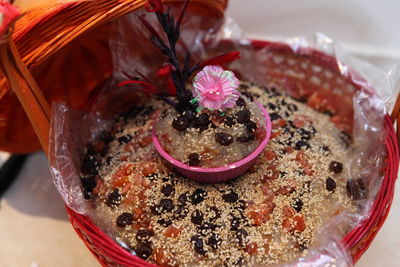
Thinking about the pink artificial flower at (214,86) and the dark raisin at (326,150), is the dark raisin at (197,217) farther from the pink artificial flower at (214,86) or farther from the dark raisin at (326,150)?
the dark raisin at (326,150)

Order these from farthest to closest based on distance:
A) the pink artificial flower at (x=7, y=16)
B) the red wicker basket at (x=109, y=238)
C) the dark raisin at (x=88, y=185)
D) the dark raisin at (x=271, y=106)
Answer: the dark raisin at (x=271, y=106)
the dark raisin at (x=88, y=185)
the red wicker basket at (x=109, y=238)
the pink artificial flower at (x=7, y=16)

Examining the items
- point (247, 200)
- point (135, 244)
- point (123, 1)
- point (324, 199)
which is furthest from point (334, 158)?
point (123, 1)

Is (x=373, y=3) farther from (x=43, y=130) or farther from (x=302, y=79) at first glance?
(x=43, y=130)

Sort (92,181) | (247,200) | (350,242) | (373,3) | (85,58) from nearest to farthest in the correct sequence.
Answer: (350,242) < (247,200) < (92,181) < (85,58) < (373,3)

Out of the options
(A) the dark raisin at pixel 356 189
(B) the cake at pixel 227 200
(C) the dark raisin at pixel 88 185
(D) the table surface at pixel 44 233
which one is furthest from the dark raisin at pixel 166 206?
(A) the dark raisin at pixel 356 189

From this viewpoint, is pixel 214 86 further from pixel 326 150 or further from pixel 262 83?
pixel 262 83

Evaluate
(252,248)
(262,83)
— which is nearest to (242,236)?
(252,248)
